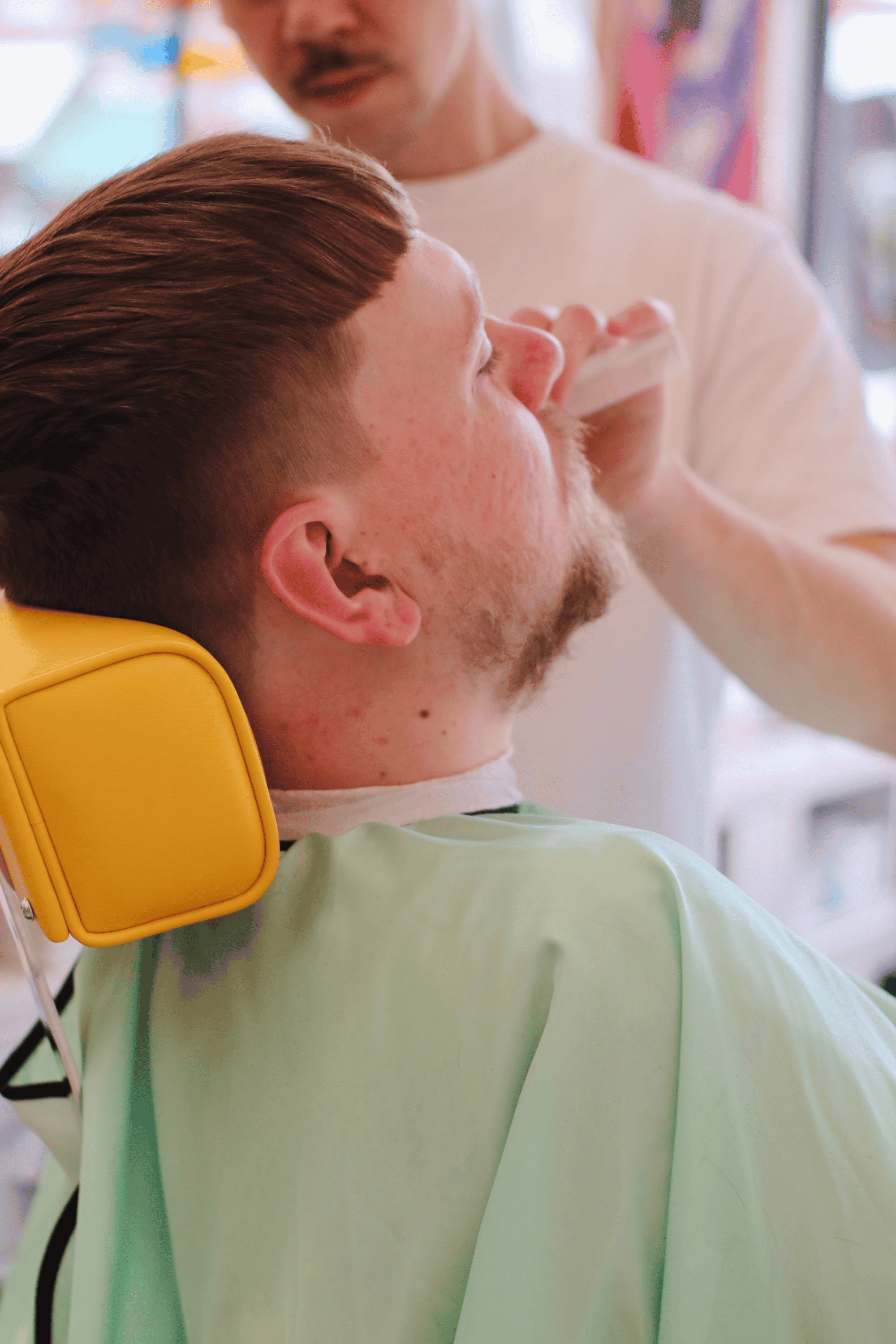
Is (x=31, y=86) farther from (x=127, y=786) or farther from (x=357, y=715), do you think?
(x=127, y=786)

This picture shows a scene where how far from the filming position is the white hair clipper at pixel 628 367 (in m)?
1.10

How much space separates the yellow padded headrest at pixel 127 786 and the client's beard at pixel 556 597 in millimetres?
301

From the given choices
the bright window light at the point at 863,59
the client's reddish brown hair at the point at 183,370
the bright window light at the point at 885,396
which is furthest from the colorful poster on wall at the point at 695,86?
the client's reddish brown hair at the point at 183,370

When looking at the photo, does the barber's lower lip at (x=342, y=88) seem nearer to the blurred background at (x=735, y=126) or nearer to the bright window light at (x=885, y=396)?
the blurred background at (x=735, y=126)

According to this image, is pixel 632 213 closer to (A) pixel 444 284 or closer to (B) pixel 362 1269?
(A) pixel 444 284

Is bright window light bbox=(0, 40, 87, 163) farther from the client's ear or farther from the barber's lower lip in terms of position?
the client's ear

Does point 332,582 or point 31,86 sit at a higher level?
point 31,86

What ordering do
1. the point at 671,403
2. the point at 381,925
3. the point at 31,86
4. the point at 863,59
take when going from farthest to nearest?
the point at 863,59
the point at 31,86
the point at 671,403
the point at 381,925

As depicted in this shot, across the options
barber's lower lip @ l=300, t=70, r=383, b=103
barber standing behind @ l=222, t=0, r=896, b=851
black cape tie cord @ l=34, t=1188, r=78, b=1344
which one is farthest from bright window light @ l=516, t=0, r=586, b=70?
black cape tie cord @ l=34, t=1188, r=78, b=1344

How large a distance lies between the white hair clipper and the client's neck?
36 cm

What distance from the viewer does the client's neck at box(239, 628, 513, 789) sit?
3.10 ft

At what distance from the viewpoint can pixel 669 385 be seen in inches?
59.5

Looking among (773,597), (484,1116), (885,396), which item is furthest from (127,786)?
(885,396)

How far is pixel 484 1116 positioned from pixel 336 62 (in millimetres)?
1298
